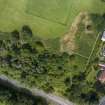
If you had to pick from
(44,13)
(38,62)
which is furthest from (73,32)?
(38,62)

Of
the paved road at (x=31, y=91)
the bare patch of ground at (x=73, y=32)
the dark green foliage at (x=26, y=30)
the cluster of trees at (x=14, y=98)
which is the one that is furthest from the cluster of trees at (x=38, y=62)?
the cluster of trees at (x=14, y=98)

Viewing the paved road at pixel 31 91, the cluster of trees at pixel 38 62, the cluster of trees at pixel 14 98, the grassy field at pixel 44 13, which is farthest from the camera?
the paved road at pixel 31 91

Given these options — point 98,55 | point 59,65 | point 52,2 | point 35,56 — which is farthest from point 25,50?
point 98,55

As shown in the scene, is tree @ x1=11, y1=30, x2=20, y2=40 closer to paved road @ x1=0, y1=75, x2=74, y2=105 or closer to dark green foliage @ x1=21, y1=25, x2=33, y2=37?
dark green foliage @ x1=21, y1=25, x2=33, y2=37

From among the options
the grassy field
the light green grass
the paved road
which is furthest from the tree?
the paved road

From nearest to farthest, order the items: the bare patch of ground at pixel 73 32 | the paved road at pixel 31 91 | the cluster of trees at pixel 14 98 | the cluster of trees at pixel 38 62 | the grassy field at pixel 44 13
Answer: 1. the grassy field at pixel 44 13
2. the bare patch of ground at pixel 73 32
3. the cluster of trees at pixel 38 62
4. the cluster of trees at pixel 14 98
5. the paved road at pixel 31 91

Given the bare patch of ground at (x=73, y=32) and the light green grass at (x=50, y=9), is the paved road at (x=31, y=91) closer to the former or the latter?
the bare patch of ground at (x=73, y=32)

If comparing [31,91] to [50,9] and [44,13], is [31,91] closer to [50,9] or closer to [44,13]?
[44,13]
